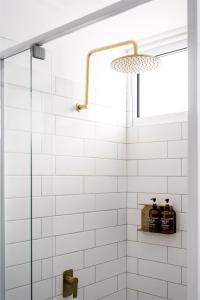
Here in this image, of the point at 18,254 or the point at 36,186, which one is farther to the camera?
the point at 36,186

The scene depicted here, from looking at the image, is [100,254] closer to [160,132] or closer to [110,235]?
[110,235]

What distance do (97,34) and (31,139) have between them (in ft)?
2.53

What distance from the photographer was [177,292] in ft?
6.11

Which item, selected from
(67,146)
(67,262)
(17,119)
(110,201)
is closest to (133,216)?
(110,201)

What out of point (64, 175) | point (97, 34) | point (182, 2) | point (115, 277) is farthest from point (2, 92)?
point (115, 277)

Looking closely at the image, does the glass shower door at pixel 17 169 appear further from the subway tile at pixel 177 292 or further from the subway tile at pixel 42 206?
the subway tile at pixel 177 292

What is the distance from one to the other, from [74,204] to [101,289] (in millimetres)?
537

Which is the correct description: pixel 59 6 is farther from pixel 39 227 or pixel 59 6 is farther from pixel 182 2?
pixel 39 227

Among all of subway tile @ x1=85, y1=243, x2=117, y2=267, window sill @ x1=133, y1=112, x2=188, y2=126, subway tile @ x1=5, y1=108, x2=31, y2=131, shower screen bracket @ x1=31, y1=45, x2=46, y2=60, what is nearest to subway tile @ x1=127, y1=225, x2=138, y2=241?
subway tile @ x1=85, y1=243, x2=117, y2=267

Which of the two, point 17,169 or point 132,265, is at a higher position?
point 17,169

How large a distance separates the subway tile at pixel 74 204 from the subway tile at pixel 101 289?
427 mm

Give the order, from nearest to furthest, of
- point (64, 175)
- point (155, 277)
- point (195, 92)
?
1. point (195, 92)
2. point (64, 175)
3. point (155, 277)

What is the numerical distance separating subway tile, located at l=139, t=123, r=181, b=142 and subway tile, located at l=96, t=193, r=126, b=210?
364 millimetres

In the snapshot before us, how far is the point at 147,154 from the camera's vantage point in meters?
2.02
